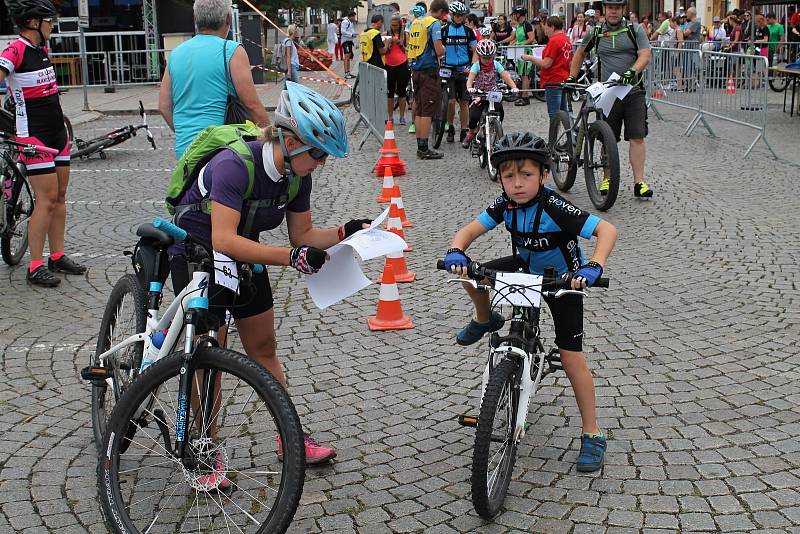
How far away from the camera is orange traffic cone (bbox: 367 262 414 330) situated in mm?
6406

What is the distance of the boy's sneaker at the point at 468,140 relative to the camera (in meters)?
13.8

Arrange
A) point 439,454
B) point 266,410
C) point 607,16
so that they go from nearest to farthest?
point 266,410 → point 439,454 → point 607,16

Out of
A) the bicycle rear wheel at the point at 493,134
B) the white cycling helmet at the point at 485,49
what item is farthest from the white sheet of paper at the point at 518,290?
the white cycling helmet at the point at 485,49

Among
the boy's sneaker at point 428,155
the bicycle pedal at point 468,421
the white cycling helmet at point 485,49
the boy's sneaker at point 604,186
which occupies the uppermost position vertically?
the white cycling helmet at point 485,49

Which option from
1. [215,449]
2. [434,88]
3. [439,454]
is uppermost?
[434,88]

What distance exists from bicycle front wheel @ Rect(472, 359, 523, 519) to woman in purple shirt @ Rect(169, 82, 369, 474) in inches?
32.8

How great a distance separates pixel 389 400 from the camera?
5.23 metres

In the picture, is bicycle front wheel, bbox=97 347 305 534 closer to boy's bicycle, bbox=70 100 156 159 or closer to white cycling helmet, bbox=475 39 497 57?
white cycling helmet, bbox=475 39 497 57

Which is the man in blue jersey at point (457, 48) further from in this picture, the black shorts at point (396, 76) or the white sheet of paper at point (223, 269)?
the white sheet of paper at point (223, 269)

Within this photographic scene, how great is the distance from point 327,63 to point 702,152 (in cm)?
2384

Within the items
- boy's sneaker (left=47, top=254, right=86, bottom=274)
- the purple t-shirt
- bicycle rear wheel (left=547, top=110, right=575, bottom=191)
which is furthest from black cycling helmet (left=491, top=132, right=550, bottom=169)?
bicycle rear wheel (left=547, top=110, right=575, bottom=191)

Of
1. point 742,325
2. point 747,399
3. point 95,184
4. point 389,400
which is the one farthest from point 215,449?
point 95,184

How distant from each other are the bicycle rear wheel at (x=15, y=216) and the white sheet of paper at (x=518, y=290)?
198 inches

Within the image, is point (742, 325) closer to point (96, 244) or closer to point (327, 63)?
point (96, 244)
